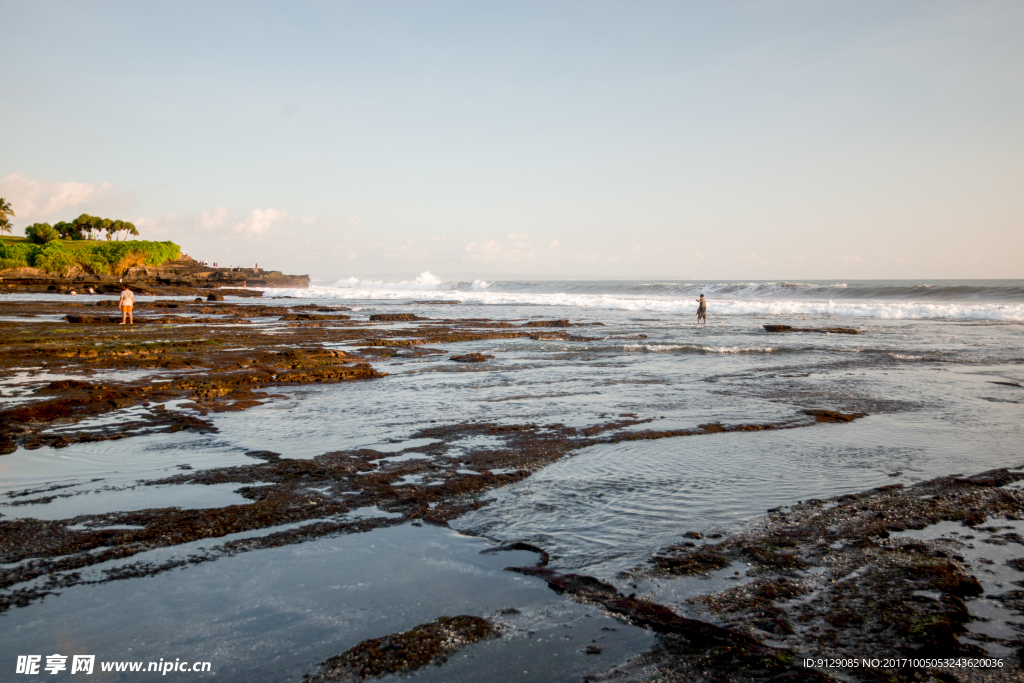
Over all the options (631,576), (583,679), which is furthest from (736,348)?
(583,679)

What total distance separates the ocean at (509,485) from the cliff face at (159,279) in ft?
177

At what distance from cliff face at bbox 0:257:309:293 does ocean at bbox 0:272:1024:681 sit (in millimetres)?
53836

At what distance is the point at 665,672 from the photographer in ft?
9.25

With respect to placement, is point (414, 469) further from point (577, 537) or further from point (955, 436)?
point (955, 436)

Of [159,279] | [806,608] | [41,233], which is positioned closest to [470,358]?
[806,608]

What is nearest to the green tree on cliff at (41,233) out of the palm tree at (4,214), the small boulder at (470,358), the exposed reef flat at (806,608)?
the palm tree at (4,214)

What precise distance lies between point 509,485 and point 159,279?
Answer: 81387 millimetres

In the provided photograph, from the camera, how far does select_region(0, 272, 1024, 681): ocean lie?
3117 millimetres

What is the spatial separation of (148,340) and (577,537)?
17.1m

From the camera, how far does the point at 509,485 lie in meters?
5.62

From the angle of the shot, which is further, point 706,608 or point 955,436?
point 955,436

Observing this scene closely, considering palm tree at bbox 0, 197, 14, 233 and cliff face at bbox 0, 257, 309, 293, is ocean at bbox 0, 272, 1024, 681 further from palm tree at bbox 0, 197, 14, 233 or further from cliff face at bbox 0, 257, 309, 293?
palm tree at bbox 0, 197, 14, 233

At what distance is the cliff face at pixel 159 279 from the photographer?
57.2m

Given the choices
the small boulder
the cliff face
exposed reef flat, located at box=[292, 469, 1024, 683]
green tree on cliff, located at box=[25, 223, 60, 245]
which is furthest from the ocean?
green tree on cliff, located at box=[25, 223, 60, 245]
